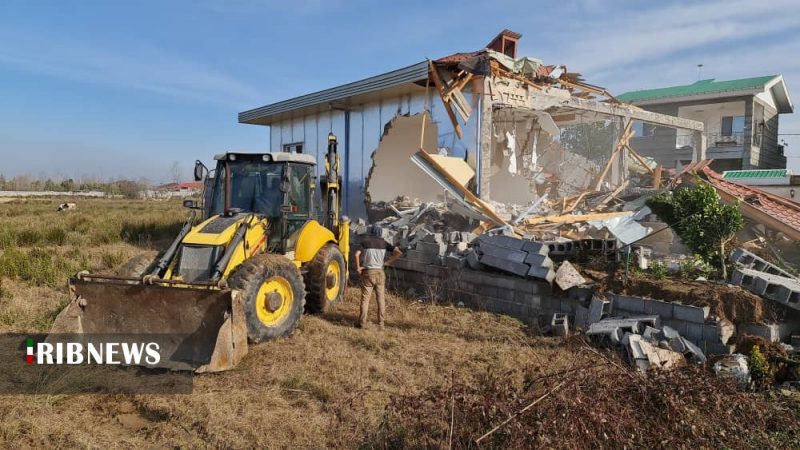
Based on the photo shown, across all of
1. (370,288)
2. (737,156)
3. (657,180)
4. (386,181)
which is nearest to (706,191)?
(370,288)

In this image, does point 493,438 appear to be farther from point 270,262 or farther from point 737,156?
point 737,156

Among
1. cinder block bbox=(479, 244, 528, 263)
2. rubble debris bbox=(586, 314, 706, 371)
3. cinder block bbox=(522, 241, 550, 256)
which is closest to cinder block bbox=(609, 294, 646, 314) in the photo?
rubble debris bbox=(586, 314, 706, 371)

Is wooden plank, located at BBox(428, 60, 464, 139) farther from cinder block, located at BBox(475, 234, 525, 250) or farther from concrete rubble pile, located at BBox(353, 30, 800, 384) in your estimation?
cinder block, located at BBox(475, 234, 525, 250)

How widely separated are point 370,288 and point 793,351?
17.1 ft

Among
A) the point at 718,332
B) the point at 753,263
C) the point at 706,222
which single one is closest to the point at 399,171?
the point at 706,222

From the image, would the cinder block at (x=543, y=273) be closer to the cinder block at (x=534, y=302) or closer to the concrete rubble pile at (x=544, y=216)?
the concrete rubble pile at (x=544, y=216)

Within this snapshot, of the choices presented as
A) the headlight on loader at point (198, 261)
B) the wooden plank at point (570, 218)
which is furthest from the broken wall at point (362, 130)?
the headlight on loader at point (198, 261)

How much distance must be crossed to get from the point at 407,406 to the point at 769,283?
17.4ft

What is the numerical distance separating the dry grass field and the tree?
2.78 m

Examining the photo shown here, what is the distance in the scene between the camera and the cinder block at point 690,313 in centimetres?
630

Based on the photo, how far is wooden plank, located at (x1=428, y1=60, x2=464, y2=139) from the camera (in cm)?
1178

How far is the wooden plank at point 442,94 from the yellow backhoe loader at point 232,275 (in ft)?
14.4

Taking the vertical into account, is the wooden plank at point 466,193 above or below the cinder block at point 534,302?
above

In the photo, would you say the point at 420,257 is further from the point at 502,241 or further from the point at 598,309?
the point at 598,309
